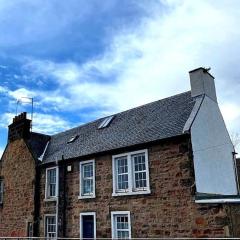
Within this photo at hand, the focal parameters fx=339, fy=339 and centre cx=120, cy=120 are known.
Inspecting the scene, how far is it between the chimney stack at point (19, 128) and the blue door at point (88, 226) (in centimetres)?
835

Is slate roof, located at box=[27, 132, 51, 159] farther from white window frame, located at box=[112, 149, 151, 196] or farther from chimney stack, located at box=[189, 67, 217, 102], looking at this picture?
chimney stack, located at box=[189, 67, 217, 102]

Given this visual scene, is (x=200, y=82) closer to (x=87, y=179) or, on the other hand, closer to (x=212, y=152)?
(x=212, y=152)

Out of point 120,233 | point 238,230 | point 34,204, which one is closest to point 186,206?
point 238,230

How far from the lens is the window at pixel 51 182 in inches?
795

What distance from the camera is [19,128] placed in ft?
78.3

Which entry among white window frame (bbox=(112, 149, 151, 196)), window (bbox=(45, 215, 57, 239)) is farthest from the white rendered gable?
window (bbox=(45, 215, 57, 239))

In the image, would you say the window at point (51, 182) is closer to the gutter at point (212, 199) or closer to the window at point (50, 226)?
the window at point (50, 226)

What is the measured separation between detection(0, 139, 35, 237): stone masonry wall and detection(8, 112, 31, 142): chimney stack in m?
0.42

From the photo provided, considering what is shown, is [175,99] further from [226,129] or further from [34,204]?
[34,204]

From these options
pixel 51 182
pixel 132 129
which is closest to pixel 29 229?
pixel 51 182

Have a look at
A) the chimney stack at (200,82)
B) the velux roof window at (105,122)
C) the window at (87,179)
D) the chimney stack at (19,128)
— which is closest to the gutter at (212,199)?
the chimney stack at (200,82)

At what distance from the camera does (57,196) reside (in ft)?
63.8

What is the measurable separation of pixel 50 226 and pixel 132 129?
7487 millimetres

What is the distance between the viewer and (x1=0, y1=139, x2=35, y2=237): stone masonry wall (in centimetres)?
2119
